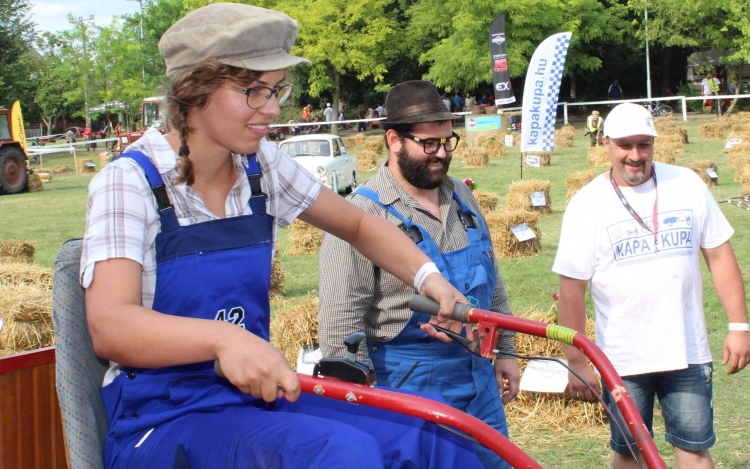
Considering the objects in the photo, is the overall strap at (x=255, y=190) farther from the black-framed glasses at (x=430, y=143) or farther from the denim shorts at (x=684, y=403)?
the denim shorts at (x=684, y=403)

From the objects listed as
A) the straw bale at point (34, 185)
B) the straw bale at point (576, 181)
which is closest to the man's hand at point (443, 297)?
the straw bale at point (576, 181)

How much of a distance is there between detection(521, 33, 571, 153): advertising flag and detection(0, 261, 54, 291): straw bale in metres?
10.6

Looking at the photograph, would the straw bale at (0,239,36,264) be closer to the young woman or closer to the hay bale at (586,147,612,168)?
the young woman

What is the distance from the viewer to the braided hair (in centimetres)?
225

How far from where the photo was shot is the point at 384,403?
1977 mm

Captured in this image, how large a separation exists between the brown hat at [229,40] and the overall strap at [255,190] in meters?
0.34

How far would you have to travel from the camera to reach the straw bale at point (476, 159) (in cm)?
2616

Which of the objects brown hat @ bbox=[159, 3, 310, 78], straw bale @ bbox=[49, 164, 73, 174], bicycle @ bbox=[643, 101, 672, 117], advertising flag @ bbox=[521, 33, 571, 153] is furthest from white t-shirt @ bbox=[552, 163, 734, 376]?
bicycle @ bbox=[643, 101, 672, 117]

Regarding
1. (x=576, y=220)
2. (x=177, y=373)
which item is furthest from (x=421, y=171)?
(x=177, y=373)

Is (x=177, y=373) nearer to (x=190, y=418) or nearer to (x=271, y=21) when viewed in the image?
(x=190, y=418)

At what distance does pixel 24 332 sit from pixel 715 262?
5738 mm

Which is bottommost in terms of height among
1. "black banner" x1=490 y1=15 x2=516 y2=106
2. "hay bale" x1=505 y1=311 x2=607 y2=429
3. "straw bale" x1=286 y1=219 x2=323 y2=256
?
"hay bale" x1=505 y1=311 x2=607 y2=429

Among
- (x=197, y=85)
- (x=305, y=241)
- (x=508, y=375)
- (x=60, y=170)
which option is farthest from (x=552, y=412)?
(x=60, y=170)

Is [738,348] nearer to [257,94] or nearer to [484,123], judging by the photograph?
[257,94]
